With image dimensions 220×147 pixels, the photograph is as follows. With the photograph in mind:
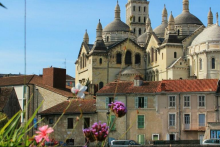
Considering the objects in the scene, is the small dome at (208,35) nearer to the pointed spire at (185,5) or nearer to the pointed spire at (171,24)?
the pointed spire at (171,24)

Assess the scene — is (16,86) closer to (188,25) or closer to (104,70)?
(104,70)

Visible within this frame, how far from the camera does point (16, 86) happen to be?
193 feet

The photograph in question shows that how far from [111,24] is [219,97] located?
51.7 m

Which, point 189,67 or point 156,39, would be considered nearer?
point 189,67

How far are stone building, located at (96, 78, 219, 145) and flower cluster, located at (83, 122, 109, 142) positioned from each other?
33980 mm

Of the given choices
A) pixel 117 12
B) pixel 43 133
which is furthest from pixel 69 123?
pixel 117 12

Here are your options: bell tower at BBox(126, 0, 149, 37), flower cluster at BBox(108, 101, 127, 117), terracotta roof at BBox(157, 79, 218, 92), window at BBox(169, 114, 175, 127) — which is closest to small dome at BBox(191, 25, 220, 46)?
terracotta roof at BBox(157, 79, 218, 92)

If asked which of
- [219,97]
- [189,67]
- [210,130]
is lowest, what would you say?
[210,130]

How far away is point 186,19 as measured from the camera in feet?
286

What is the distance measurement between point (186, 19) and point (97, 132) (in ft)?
266

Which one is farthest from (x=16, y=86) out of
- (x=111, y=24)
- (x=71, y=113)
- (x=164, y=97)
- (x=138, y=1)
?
(x=138, y=1)

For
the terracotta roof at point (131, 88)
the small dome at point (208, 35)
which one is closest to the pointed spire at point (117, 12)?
the small dome at point (208, 35)

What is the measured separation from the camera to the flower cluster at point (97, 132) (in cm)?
783

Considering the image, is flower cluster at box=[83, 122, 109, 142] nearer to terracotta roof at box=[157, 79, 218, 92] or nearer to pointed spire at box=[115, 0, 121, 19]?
terracotta roof at box=[157, 79, 218, 92]
